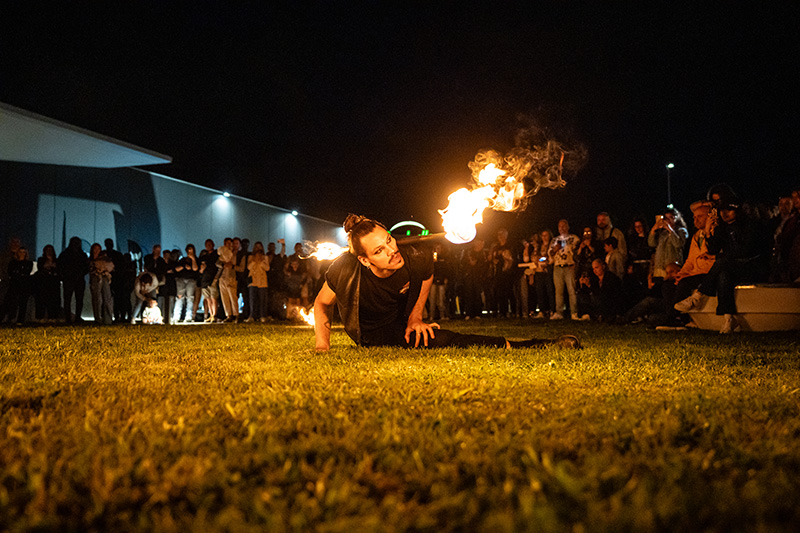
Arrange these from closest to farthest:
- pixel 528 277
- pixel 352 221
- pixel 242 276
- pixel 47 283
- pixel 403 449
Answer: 1. pixel 403 449
2. pixel 352 221
3. pixel 528 277
4. pixel 47 283
5. pixel 242 276

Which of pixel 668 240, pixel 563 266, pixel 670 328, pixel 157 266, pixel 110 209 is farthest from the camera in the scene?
pixel 110 209

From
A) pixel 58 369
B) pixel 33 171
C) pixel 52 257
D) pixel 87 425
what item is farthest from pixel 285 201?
pixel 87 425

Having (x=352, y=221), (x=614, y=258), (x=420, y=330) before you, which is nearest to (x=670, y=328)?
(x=614, y=258)

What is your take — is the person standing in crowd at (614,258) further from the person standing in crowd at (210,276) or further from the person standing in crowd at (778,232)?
the person standing in crowd at (210,276)

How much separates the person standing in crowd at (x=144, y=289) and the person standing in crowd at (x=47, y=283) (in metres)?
1.97

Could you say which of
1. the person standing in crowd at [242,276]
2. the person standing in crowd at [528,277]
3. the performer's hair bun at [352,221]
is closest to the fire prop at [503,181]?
the performer's hair bun at [352,221]

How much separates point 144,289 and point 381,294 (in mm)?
11815

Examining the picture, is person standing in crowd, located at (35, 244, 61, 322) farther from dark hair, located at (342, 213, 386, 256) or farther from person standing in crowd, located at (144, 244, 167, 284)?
dark hair, located at (342, 213, 386, 256)

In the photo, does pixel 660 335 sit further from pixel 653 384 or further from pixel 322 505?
pixel 322 505

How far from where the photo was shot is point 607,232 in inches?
514

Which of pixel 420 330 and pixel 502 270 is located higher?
pixel 502 270

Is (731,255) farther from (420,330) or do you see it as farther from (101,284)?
(101,284)

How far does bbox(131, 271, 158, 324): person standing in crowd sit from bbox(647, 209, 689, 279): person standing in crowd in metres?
12.6

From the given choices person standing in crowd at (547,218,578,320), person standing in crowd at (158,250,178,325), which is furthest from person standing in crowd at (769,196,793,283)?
person standing in crowd at (158,250,178,325)
